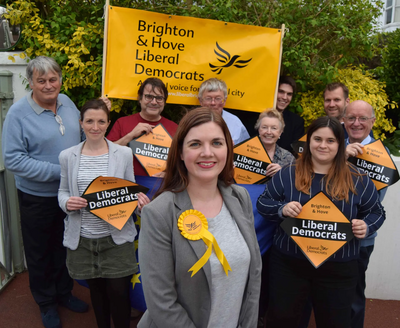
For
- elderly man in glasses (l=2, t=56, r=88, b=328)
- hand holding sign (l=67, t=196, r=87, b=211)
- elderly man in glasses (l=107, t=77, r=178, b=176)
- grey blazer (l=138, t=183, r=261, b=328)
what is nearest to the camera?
grey blazer (l=138, t=183, r=261, b=328)

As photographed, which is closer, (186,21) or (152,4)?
(186,21)

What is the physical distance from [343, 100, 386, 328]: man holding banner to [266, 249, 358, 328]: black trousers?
0.55 m

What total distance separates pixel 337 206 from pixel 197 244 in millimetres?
1316

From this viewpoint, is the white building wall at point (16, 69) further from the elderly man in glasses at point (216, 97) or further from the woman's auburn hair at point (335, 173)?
the woman's auburn hair at point (335, 173)

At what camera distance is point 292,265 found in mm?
2666

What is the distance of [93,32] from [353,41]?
315 centimetres

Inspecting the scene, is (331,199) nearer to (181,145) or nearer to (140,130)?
(181,145)

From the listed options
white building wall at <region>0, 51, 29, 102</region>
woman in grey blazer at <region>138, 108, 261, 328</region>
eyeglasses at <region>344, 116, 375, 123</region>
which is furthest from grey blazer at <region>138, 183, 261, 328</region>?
white building wall at <region>0, 51, 29, 102</region>

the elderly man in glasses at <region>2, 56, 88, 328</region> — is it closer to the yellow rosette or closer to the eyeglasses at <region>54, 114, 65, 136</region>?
the eyeglasses at <region>54, 114, 65, 136</region>

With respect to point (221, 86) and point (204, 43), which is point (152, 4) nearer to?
point (204, 43)

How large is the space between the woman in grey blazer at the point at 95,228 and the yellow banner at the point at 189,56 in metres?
1.28

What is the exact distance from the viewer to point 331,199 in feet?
8.42

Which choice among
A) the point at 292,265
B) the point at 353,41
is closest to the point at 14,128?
the point at 292,265

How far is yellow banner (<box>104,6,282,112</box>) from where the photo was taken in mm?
4012
